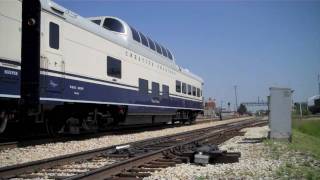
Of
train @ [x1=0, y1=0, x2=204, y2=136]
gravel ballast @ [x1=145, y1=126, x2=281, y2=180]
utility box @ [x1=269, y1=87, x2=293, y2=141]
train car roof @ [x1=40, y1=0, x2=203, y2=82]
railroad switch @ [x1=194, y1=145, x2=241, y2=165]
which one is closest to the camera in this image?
gravel ballast @ [x1=145, y1=126, x2=281, y2=180]

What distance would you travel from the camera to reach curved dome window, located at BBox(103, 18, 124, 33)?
65.8 ft

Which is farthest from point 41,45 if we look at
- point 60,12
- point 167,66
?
point 167,66

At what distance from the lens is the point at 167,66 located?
26234mm

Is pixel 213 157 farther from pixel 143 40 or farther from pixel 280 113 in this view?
pixel 143 40

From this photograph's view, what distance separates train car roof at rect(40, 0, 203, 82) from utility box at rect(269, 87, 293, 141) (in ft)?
20.7

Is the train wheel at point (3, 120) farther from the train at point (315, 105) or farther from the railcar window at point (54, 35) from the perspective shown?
the train at point (315, 105)

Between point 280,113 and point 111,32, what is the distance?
718cm

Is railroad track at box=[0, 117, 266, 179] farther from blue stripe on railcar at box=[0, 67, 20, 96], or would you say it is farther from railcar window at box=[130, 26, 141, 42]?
railcar window at box=[130, 26, 141, 42]

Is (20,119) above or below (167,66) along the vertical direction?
below

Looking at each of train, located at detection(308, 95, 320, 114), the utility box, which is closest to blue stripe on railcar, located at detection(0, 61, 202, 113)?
the utility box

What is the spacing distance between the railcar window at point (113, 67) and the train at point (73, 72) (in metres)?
0.04

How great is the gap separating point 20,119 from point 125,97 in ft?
23.4

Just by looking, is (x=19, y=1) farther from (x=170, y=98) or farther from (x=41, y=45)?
(x=170, y=98)

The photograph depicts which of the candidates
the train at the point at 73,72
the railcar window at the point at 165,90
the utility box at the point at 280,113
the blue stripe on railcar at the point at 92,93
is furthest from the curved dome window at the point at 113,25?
the utility box at the point at 280,113
